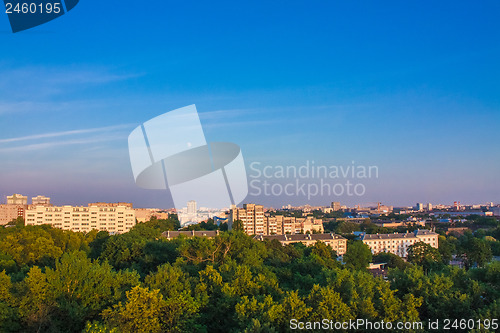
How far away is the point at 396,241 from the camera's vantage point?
1610 inches

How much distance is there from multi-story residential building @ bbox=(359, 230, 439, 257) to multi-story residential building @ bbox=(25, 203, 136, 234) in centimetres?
2552

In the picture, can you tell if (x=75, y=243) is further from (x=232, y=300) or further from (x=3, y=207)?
(x=3, y=207)

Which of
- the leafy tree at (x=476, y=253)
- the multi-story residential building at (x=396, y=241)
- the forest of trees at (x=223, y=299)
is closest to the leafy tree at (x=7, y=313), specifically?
the forest of trees at (x=223, y=299)

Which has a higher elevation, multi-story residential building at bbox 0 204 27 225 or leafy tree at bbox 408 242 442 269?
multi-story residential building at bbox 0 204 27 225

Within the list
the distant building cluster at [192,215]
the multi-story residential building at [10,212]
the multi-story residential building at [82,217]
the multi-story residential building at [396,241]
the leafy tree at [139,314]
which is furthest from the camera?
the distant building cluster at [192,215]

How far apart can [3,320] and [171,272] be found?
4267mm

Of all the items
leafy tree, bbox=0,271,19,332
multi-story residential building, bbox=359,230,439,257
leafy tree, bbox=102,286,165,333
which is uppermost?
leafy tree, bbox=102,286,165,333

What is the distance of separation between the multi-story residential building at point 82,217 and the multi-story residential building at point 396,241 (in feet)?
83.7

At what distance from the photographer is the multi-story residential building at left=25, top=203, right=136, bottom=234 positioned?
44406mm

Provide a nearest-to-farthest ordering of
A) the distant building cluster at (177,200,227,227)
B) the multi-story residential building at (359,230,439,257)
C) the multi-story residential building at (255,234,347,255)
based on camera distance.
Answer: the multi-story residential building at (255,234,347,255), the multi-story residential building at (359,230,439,257), the distant building cluster at (177,200,227,227)

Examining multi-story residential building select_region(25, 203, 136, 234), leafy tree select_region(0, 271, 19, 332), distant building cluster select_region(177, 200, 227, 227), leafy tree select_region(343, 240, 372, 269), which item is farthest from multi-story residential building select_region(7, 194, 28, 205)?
leafy tree select_region(0, 271, 19, 332)

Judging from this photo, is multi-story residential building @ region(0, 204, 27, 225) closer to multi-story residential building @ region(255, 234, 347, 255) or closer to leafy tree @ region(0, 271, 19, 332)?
multi-story residential building @ region(255, 234, 347, 255)

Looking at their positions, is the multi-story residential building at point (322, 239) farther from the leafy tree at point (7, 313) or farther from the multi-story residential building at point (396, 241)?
the leafy tree at point (7, 313)

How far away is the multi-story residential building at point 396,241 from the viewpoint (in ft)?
131
